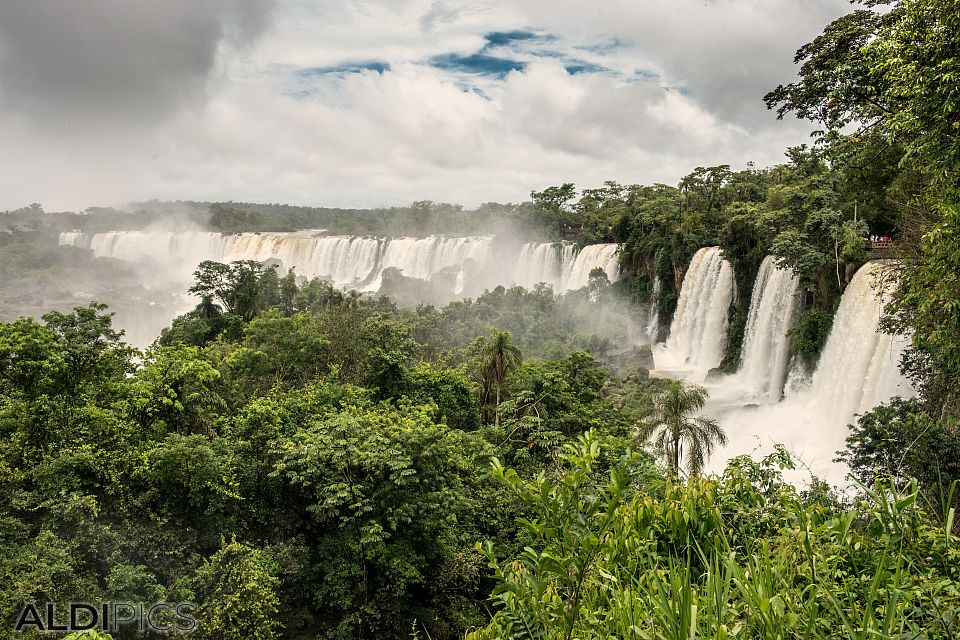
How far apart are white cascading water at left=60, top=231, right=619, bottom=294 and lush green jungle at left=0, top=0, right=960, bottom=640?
22.3 metres

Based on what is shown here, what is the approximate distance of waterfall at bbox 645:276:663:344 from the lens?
3431 centimetres

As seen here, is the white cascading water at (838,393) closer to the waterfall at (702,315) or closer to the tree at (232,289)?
the waterfall at (702,315)

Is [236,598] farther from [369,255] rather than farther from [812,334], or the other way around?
[369,255]

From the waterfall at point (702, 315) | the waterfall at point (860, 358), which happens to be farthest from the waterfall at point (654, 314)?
the waterfall at point (860, 358)

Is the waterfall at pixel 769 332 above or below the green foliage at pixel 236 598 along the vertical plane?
above

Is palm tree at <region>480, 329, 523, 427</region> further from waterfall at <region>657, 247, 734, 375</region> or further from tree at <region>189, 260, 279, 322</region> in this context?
tree at <region>189, 260, 279, 322</region>

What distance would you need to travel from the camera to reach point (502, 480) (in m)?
Result: 2.94

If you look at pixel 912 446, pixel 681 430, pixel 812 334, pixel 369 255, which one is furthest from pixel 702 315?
pixel 369 255

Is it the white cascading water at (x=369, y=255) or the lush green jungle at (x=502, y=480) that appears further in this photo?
the white cascading water at (x=369, y=255)

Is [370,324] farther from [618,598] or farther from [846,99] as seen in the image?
[618,598]

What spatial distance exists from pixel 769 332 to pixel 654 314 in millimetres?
11648

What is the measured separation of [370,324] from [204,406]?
6.34 metres

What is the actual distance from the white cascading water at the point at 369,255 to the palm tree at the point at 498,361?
72.4 feet

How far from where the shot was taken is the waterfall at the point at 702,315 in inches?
1098
